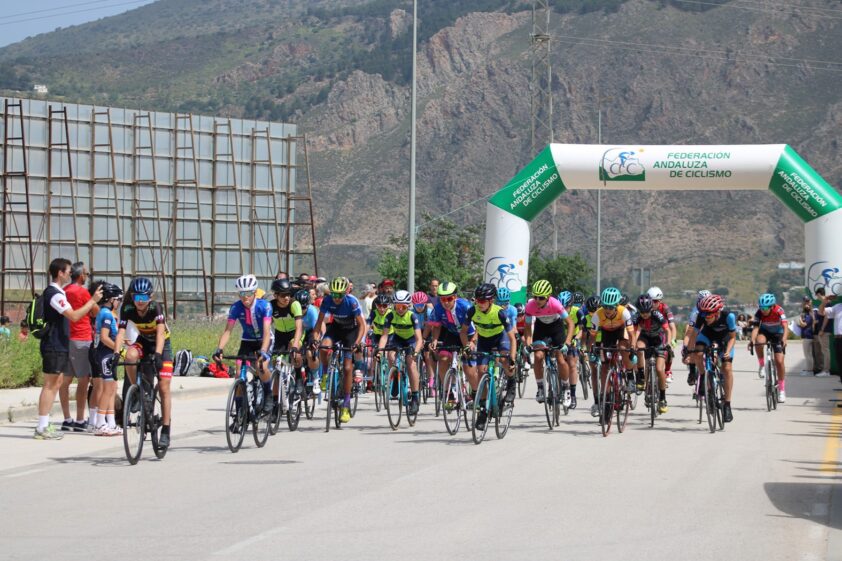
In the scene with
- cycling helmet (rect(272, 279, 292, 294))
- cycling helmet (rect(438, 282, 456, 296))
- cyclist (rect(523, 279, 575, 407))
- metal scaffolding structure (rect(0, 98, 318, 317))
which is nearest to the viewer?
cycling helmet (rect(272, 279, 292, 294))

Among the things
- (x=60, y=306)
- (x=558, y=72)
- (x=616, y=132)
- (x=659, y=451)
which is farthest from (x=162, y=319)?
(x=558, y=72)

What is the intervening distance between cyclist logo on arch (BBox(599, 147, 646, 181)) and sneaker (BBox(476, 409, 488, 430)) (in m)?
15.9

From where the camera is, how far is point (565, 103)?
152m

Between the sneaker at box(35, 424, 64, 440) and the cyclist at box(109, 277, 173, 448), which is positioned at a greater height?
the cyclist at box(109, 277, 173, 448)

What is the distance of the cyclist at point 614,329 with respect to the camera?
1697 cm

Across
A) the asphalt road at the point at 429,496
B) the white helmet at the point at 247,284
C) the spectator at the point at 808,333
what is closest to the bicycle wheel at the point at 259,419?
the asphalt road at the point at 429,496

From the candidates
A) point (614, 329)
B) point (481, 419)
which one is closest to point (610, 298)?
point (614, 329)

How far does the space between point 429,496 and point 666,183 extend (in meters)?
20.5


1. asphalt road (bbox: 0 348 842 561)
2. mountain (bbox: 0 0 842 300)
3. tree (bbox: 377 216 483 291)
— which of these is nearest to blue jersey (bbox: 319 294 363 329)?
asphalt road (bbox: 0 348 842 561)

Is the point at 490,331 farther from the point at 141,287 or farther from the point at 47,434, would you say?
the point at 47,434

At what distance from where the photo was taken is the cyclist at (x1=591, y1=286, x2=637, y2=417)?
16969 millimetres

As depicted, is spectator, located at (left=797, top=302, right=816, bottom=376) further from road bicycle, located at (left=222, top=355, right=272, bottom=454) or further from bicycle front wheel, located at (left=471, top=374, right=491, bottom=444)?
road bicycle, located at (left=222, top=355, right=272, bottom=454)

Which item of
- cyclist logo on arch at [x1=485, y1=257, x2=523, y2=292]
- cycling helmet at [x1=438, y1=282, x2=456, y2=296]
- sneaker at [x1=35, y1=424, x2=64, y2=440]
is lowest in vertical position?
sneaker at [x1=35, y1=424, x2=64, y2=440]

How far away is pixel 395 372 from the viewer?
16953mm
